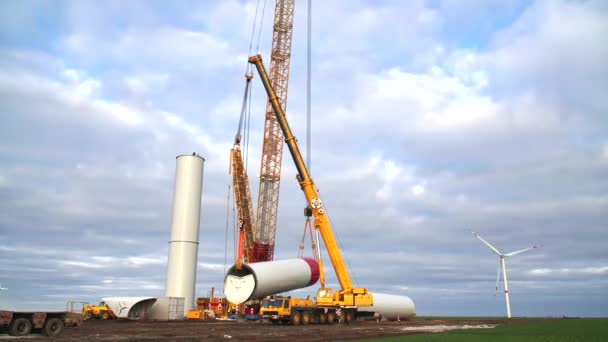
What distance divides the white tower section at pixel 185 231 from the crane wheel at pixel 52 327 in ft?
A: 83.2

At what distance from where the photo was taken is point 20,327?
94.5 feet

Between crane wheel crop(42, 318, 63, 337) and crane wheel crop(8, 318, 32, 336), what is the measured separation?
0.82 m

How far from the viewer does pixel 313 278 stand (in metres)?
54.7

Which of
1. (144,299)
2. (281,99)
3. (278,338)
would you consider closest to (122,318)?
(144,299)

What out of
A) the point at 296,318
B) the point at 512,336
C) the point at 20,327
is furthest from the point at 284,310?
the point at 20,327

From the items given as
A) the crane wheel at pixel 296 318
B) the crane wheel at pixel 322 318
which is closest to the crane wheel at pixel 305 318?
the crane wheel at pixel 296 318

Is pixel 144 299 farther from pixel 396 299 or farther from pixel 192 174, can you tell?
pixel 396 299

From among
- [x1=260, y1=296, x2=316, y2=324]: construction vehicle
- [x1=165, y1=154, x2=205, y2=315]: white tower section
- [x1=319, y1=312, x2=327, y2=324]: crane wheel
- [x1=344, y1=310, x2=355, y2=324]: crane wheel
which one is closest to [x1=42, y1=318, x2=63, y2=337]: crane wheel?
[x1=260, y1=296, x2=316, y2=324]: construction vehicle

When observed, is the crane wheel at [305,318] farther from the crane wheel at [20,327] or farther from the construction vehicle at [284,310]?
the crane wheel at [20,327]

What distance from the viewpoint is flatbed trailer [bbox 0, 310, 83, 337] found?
92.9 ft

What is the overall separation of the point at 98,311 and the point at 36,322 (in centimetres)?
2343

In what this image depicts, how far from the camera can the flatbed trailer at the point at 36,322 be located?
2833cm

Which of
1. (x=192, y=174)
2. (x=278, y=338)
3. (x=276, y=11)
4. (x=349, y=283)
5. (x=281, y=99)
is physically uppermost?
(x=276, y=11)

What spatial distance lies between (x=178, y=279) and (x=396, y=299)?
958 inches
